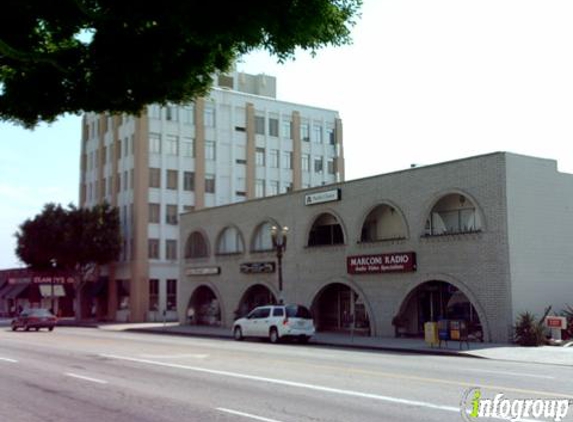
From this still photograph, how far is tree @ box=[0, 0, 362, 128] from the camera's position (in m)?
5.72

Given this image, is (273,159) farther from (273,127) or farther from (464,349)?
(464,349)

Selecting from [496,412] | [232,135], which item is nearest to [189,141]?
[232,135]

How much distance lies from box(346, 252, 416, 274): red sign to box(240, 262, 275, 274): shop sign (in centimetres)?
627

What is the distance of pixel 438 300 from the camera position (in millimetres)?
32281

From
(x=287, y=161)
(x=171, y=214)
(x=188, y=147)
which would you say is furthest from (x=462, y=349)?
(x=287, y=161)

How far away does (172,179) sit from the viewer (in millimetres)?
58406

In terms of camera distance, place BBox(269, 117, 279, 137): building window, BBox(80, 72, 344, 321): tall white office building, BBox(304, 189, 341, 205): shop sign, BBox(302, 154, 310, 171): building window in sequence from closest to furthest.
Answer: BBox(304, 189, 341, 205): shop sign < BBox(80, 72, 344, 321): tall white office building < BBox(269, 117, 279, 137): building window < BBox(302, 154, 310, 171): building window

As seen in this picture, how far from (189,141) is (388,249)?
30268 mm

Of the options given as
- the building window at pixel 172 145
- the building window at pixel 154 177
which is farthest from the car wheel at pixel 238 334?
the building window at pixel 172 145

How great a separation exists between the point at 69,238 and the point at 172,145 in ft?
36.4

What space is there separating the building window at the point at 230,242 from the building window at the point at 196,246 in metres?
1.79

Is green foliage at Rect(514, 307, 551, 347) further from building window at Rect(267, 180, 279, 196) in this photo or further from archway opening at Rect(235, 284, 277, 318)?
building window at Rect(267, 180, 279, 196)

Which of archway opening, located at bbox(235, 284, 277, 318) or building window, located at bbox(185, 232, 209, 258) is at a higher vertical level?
building window, located at bbox(185, 232, 209, 258)

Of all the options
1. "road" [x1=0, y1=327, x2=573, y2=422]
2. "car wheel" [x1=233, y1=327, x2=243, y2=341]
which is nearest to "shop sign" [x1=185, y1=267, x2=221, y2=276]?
"car wheel" [x1=233, y1=327, x2=243, y2=341]
